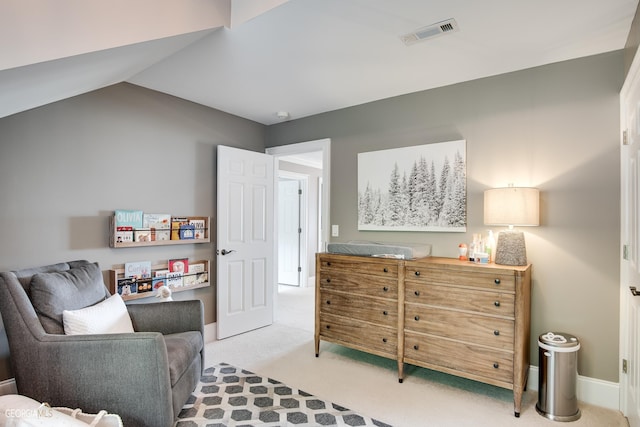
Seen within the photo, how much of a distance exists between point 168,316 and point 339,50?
85.7 inches

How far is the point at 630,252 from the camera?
6.98 feet

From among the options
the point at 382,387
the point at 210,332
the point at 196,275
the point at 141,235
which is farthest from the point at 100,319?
the point at 382,387

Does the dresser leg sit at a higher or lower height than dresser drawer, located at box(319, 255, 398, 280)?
lower

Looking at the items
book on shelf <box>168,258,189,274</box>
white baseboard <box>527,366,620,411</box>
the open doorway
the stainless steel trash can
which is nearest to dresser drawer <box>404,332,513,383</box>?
the stainless steel trash can

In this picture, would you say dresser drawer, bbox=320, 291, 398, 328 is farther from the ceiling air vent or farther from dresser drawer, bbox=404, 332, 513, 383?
the ceiling air vent

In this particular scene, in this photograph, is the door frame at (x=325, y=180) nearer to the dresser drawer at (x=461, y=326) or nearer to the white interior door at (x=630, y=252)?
the dresser drawer at (x=461, y=326)

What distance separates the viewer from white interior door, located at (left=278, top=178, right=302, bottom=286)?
646 cm

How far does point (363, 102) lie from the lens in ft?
11.5

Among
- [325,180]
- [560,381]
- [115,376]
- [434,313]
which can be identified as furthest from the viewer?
[325,180]

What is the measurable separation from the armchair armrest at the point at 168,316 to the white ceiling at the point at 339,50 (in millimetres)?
1457

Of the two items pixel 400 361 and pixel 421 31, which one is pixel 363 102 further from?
pixel 400 361

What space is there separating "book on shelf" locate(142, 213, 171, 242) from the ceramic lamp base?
2.78m

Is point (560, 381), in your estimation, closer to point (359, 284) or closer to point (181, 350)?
point (359, 284)

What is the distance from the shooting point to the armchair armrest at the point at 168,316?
2451mm
